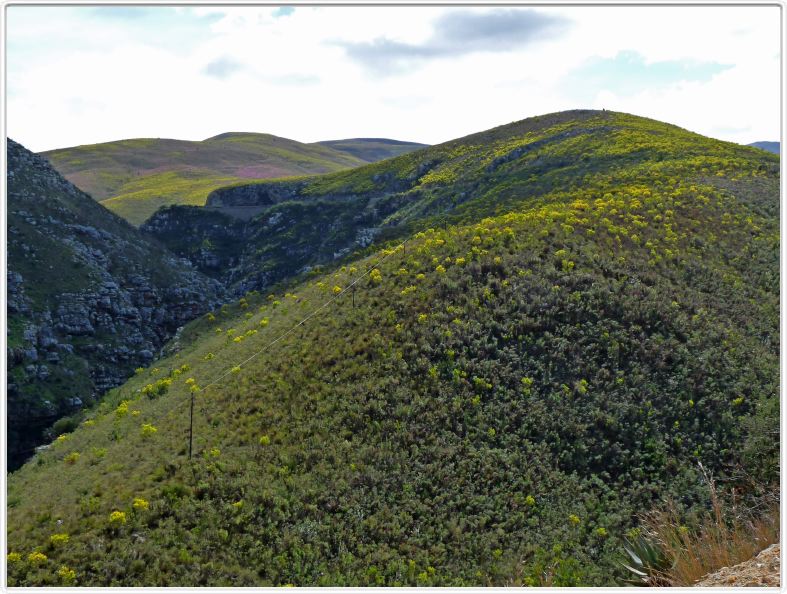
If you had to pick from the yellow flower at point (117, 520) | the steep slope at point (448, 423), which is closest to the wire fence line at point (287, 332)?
the steep slope at point (448, 423)

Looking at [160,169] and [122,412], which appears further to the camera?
[160,169]

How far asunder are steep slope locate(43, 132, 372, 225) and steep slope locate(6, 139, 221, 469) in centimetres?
5078

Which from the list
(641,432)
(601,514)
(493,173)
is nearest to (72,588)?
(601,514)

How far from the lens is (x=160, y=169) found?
547 ft

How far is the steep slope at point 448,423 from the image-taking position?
14.6 m

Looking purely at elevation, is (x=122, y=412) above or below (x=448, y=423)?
below

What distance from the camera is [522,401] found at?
65.1 ft

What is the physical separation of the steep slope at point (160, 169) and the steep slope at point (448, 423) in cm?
10090

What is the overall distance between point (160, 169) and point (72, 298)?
135 metres

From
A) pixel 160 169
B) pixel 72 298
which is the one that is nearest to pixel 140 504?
pixel 72 298

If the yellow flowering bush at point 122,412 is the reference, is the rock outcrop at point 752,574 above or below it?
above

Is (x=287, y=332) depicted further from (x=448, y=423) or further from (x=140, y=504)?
(x=140, y=504)

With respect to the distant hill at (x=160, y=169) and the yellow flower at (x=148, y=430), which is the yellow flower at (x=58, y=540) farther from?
the distant hill at (x=160, y=169)

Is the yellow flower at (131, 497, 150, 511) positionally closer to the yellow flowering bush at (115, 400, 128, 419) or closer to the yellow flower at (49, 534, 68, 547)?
the yellow flower at (49, 534, 68, 547)
